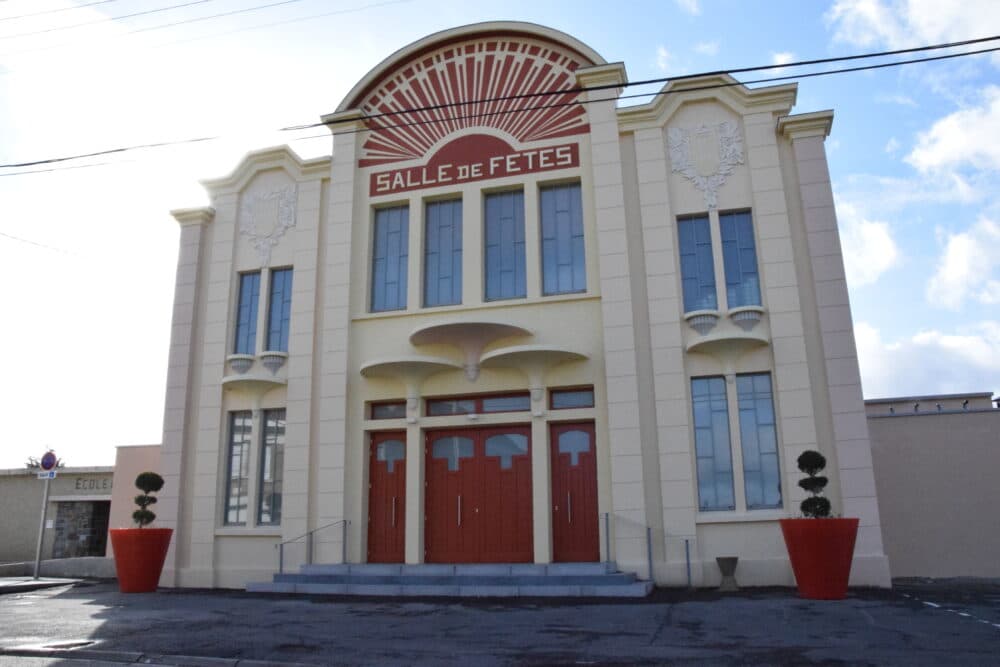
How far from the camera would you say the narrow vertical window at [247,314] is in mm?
16359

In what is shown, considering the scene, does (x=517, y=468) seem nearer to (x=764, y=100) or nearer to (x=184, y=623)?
(x=184, y=623)

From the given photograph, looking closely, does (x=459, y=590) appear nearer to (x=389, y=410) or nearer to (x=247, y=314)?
(x=389, y=410)

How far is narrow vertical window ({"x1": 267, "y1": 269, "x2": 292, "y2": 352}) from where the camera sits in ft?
52.9

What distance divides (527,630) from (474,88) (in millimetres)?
11434

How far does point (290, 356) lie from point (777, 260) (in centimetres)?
954

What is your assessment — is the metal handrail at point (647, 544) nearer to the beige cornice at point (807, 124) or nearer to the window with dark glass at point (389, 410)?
the window with dark glass at point (389, 410)

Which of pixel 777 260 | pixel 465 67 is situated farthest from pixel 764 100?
pixel 465 67

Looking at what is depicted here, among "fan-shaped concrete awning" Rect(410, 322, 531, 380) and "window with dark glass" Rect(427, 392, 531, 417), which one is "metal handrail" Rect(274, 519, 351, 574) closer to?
"window with dark glass" Rect(427, 392, 531, 417)

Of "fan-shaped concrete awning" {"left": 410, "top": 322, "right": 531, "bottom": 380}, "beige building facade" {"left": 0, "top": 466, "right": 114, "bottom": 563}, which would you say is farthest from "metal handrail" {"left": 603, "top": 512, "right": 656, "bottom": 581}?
"beige building facade" {"left": 0, "top": 466, "right": 114, "bottom": 563}

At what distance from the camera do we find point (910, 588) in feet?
41.5

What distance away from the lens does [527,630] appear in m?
8.45

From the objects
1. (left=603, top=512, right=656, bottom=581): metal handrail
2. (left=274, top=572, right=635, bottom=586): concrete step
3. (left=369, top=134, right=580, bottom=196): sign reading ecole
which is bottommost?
(left=274, top=572, right=635, bottom=586): concrete step

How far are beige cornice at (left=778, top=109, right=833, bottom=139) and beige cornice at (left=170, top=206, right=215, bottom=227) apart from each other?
39.4 feet

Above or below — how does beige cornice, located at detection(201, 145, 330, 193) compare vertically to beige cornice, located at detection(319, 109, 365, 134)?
below
